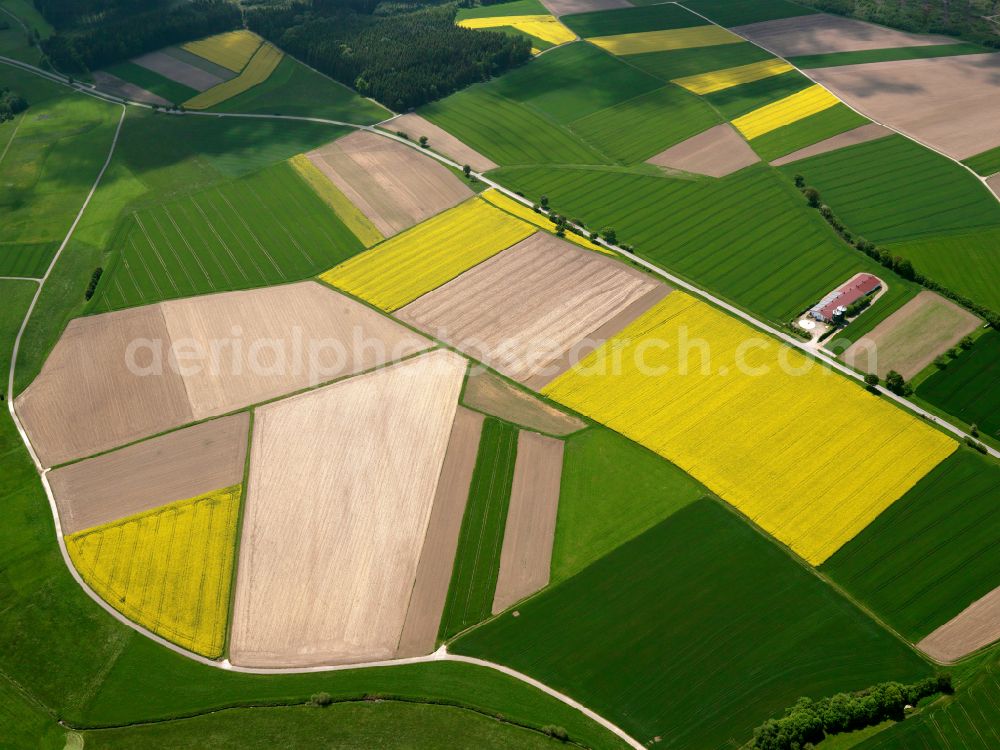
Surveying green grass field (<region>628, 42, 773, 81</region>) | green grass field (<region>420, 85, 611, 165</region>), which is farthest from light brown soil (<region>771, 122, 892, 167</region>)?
green grass field (<region>628, 42, 773, 81</region>)

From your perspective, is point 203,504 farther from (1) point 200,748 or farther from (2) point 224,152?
(2) point 224,152

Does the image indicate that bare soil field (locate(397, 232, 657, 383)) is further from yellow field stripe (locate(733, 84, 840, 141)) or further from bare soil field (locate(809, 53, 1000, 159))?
bare soil field (locate(809, 53, 1000, 159))

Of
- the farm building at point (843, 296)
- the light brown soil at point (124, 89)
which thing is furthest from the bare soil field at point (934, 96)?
the light brown soil at point (124, 89)

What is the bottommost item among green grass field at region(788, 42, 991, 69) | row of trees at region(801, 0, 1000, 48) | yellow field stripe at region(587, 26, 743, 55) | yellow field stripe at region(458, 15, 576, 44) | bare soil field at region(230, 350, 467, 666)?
bare soil field at region(230, 350, 467, 666)

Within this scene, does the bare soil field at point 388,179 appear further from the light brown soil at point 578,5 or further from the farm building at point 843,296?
the light brown soil at point 578,5

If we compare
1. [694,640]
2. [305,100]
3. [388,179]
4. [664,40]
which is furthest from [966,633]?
[305,100]

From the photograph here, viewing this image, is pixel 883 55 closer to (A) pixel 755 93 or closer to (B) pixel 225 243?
(A) pixel 755 93
